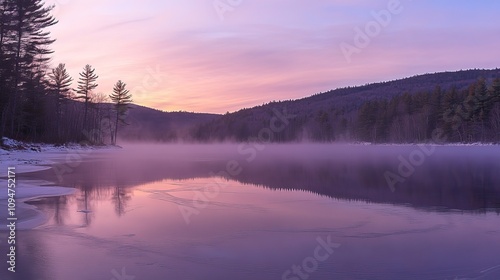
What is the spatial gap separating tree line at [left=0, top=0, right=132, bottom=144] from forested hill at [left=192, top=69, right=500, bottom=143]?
184 ft

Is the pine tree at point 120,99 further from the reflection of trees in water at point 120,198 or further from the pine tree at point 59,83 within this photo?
the reflection of trees in water at point 120,198

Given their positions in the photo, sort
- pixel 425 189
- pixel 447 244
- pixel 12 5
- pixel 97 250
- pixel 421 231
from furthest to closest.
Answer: pixel 12 5
pixel 425 189
pixel 421 231
pixel 447 244
pixel 97 250

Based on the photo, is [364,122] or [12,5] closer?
[12,5]

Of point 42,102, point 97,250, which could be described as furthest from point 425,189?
point 42,102

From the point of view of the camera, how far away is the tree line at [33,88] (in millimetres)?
33625

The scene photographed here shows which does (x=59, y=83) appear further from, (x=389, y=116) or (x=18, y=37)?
(x=389, y=116)

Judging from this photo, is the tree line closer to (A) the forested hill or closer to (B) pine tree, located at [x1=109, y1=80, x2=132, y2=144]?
(B) pine tree, located at [x1=109, y1=80, x2=132, y2=144]

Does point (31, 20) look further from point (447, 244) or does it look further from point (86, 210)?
point (447, 244)

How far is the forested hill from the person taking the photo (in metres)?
75.6

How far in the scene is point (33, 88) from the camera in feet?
147

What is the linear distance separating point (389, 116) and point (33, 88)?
76.6m

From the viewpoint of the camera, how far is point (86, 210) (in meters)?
11.5

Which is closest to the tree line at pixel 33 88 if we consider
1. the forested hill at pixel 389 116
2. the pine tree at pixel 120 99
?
the pine tree at pixel 120 99

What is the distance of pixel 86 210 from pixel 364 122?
10074 centimetres
